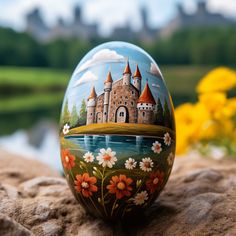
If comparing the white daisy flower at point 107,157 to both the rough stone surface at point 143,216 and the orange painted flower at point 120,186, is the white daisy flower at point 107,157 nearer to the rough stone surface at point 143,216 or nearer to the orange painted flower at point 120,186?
the orange painted flower at point 120,186

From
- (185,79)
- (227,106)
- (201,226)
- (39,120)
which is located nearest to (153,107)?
(201,226)

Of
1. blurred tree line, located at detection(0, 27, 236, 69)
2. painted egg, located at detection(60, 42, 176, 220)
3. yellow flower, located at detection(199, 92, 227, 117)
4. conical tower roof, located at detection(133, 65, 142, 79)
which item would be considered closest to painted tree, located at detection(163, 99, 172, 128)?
painted egg, located at detection(60, 42, 176, 220)

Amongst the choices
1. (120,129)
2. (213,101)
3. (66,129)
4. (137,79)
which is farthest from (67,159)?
(213,101)

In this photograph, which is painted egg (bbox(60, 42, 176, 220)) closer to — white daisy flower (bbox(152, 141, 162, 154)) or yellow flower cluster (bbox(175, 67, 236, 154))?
white daisy flower (bbox(152, 141, 162, 154))

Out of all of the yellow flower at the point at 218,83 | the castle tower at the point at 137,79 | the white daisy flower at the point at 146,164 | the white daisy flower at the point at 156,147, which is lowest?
the white daisy flower at the point at 146,164

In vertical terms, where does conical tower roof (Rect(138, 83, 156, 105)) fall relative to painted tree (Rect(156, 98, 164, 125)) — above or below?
above

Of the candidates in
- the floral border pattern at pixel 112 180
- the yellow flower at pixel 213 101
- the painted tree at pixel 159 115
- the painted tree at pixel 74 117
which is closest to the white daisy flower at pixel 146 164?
the floral border pattern at pixel 112 180

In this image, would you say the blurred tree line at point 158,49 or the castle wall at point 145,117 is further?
the blurred tree line at point 158,49
